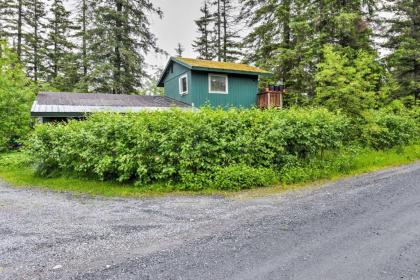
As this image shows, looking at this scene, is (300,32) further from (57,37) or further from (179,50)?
(179,50)

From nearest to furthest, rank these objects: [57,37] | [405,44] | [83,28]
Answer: [405,44]
[83,28]
[57,37]

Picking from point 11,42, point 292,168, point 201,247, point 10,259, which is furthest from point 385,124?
point 11,42

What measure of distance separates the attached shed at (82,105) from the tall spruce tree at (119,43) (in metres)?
5.09

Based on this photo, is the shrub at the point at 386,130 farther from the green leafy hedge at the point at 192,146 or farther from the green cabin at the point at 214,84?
the green cabin at the point at 214,84

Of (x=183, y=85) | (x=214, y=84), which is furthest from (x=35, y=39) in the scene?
(x=214, y=84)

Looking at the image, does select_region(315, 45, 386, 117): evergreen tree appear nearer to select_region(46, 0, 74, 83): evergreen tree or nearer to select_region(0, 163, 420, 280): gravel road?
select_region(0, 163, 420, 280): gravel road

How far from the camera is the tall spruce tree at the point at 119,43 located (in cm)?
1952

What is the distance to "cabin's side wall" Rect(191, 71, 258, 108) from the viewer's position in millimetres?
14695

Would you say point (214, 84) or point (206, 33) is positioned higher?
point (206, 33)

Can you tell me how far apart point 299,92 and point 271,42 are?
4.11 m

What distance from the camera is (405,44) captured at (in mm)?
16250

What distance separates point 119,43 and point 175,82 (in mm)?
6499

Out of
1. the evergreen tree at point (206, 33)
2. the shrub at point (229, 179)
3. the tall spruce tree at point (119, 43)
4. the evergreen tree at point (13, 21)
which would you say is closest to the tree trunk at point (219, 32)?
the evergreen tree at point (206, 33)

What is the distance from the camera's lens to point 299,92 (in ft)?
55.7
